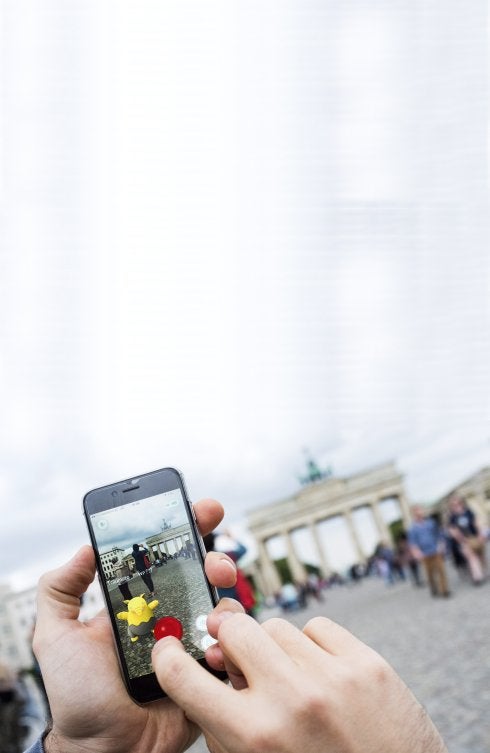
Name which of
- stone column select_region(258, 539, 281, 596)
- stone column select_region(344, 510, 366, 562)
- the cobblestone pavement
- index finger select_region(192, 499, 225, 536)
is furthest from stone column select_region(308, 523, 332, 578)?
index finger select_region(192, 499, 225, 536)

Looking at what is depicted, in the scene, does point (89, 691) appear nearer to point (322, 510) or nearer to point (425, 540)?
point (425, 540)

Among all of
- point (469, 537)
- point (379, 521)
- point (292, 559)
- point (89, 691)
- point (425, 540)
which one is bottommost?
point (292, 559)

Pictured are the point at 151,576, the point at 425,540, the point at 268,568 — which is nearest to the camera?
the point at 151,576

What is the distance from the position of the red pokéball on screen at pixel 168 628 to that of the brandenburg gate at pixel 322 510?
7157 cm

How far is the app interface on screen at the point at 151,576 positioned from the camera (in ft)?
7.31

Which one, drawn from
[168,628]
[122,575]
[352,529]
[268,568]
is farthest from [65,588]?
[352,529]

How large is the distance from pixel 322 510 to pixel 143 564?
75.9m

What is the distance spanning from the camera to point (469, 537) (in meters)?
12.5

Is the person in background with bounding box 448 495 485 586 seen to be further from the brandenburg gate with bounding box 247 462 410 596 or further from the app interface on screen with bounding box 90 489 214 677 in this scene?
the brandenburg gate with bounding box 247 462 410 596

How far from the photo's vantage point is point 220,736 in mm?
1164

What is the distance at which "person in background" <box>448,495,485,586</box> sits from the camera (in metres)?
12.6

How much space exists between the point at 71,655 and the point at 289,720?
55.2 inches

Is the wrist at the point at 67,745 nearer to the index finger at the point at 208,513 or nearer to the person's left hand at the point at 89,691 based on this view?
the person's left hand at the point at 89,691

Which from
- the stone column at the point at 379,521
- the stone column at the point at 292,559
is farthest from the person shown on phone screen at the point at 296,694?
the stone column at the point at 379,521
